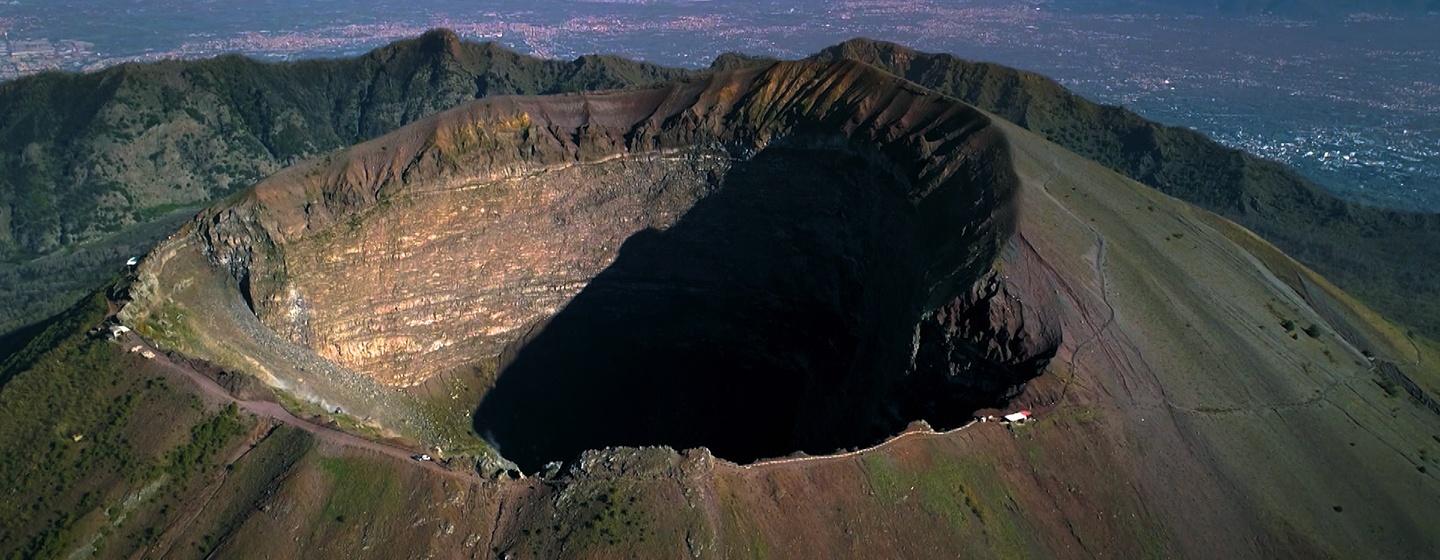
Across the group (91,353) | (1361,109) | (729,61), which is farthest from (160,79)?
(1361,109)

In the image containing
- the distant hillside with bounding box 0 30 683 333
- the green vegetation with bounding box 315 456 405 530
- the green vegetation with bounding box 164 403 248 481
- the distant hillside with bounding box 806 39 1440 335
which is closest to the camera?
the green vegetation with bounding box 315 456 405 530

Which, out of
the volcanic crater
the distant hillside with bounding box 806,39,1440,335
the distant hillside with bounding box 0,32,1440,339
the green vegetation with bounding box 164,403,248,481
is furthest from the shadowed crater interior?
the distant hillside with bounding box 0,32,1440,339

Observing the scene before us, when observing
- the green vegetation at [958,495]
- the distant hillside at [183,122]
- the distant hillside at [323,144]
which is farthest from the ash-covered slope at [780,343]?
the distant hillside at [183,122]

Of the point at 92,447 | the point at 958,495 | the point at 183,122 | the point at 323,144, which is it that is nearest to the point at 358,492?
the point at 92,447

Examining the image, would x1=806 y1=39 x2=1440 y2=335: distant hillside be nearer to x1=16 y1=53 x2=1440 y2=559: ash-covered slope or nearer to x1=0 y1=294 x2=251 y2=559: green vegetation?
x1=16 y1=53 x2=1440 y2=559: ash-covered slope

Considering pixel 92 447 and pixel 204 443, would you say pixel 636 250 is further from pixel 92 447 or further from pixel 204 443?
pixel 92 447

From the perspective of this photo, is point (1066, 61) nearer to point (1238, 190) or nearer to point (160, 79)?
point (1238, 190)
